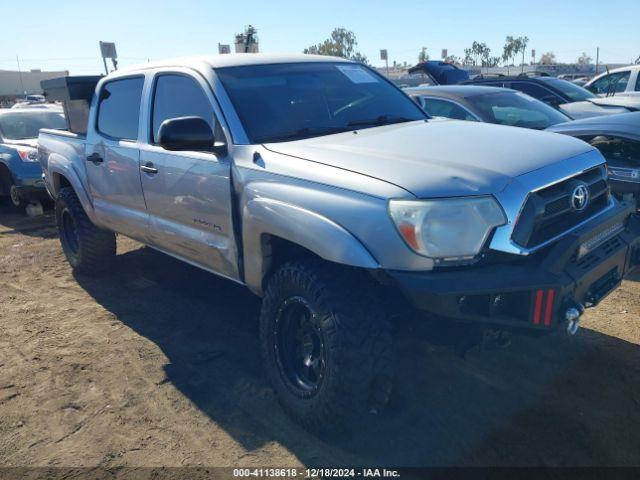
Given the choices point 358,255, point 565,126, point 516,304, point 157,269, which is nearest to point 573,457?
point 516,304

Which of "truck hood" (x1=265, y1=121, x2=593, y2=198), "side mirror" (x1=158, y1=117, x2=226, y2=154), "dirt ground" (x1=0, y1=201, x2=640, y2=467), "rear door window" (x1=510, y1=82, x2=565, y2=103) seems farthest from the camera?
"rear door window" (x1=510, y1=82, x2=565, y2=103)

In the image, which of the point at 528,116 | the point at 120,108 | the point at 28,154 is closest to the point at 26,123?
the point at 28,154

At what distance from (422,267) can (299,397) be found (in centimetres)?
101

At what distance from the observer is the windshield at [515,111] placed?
6.82 metres

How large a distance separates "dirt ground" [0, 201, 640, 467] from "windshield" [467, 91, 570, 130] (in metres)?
2.75

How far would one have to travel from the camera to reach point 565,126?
5516 mm

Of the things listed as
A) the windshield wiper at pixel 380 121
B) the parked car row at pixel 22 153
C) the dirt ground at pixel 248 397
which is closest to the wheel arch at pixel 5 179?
the parked car row at pixel 22 153

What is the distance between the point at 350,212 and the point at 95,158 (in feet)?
9.60

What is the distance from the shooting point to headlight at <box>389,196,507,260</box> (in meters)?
2.48

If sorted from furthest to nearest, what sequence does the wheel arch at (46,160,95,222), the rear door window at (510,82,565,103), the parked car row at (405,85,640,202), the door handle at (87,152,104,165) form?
the rear door window at (510,82,565,103) < the wheel arch at (46,160,95,222) < the parked car row at (405,85,640,202) < the door handle at (87,152,104,165)

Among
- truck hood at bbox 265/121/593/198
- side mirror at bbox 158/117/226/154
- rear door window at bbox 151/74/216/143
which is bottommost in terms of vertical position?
Answer: truck hood at bbox 265/121/593/198

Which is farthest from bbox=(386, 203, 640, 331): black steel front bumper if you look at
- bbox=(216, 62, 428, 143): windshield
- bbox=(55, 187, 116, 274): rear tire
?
bbox=(55, 187, 116, 274): rear tire

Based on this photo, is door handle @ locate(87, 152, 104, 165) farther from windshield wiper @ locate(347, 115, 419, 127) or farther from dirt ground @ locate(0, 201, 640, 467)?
windshield wiper @ locate(347, 115, 419, 127)

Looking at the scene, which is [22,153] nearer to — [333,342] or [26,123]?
[26,123]
